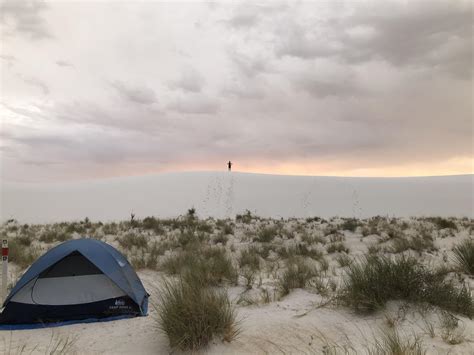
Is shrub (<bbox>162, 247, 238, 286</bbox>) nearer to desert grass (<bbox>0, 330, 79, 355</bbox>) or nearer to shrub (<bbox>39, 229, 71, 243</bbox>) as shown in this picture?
desert grass (<bbox>0, 330, 79, 355</bbox>)

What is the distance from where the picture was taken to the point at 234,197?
33062mm

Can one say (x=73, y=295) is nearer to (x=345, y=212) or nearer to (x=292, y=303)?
(x=292, y=303)

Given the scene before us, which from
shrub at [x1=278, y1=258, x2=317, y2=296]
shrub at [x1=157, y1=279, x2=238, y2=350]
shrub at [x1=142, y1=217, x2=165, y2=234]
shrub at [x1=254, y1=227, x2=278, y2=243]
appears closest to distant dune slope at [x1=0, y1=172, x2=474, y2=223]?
shrub at [x1=142, y1=217, x2=165, y2=234]

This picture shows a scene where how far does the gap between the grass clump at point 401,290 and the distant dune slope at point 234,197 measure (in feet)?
65.4

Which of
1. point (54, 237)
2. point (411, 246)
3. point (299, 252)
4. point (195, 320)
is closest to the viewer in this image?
point (195, 320)

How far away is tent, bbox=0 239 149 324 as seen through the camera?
18.4 feet

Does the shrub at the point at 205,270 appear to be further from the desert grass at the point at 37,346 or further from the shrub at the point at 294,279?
the desert grass at the point at 37,346

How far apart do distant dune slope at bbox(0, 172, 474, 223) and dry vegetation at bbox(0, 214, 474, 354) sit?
12.3 meters

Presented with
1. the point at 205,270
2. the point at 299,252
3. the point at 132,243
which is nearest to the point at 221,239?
the point at 132,243

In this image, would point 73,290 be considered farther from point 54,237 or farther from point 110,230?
point 110,230

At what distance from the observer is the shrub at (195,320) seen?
4.24m

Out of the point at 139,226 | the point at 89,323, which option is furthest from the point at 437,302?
the point at 139,226

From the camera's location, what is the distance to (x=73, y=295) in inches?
229

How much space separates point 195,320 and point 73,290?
8.43 ft
